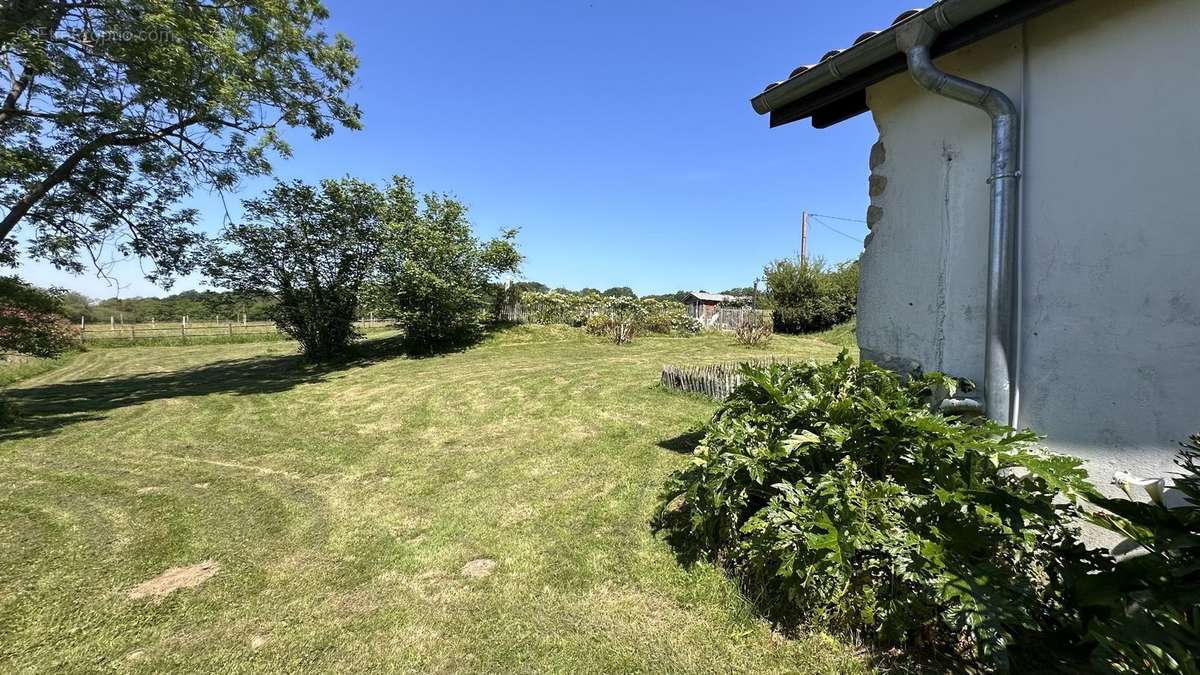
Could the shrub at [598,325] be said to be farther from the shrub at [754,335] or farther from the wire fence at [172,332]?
the wire fence at [172,332]

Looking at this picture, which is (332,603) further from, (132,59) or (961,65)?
(132,59)

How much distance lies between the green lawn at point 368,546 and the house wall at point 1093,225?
1.78 meters

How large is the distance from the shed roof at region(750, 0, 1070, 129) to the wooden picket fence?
147 inches

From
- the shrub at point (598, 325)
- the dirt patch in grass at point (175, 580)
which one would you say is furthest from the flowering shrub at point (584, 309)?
the dirt patch in grass at point (175, 580)

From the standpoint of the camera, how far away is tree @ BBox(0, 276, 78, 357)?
23.6 ft

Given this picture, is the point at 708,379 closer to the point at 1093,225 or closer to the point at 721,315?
the point at 1093,225

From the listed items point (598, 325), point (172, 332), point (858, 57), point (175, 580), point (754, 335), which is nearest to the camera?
point (175, 580)

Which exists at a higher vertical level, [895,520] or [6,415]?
[895,520]

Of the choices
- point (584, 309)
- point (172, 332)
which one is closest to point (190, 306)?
point (172, 332)

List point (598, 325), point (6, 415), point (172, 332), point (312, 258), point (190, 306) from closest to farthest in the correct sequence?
point (6, 415) → point (312, 258) → point (598, 325) → point (172, 332) → point (190, 306)

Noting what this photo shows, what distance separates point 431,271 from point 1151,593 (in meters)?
15.2

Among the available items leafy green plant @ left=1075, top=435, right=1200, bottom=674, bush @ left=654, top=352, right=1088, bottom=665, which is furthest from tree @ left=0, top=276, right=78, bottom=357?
leafy green plant @ left=1075, top=435, right=1200, bottom=674

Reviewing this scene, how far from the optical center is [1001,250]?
8.25 ft

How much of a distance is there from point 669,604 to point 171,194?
1382 cm
